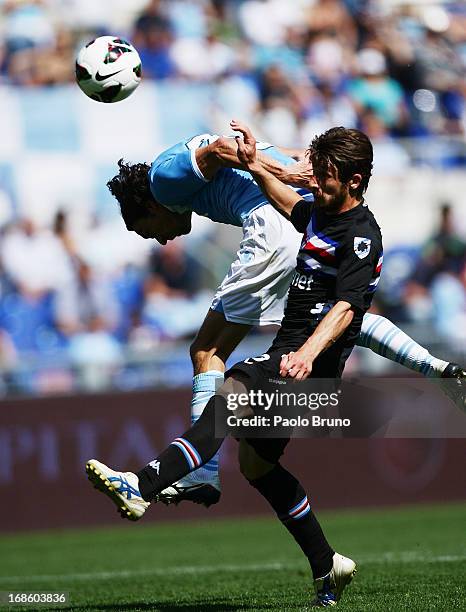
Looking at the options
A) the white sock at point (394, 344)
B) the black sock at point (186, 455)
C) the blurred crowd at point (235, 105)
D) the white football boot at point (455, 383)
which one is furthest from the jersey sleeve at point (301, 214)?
the blurred crowd at point (235, 105)

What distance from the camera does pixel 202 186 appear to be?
6.79m

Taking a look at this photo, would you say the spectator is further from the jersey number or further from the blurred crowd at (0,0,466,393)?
the jersey number

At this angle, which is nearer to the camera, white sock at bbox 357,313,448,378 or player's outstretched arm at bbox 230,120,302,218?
player's outstretched arm at bbox 230,120,302,218

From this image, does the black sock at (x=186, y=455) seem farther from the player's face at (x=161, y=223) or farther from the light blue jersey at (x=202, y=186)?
the player's face at (x=161, y=223)

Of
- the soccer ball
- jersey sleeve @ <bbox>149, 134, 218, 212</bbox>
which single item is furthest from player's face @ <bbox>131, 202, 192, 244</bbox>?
the soccer ball

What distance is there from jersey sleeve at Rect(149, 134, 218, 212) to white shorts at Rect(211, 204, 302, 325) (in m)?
0.42

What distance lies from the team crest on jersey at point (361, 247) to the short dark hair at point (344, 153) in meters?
0.30

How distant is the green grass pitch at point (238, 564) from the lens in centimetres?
646

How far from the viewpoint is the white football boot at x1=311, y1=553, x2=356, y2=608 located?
6164mm

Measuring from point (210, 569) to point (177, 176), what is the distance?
3.40 m

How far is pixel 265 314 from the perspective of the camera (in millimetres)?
6883

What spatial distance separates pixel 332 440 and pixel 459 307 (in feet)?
8.58

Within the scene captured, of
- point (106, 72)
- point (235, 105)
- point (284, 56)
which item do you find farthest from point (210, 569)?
point (284, 56)

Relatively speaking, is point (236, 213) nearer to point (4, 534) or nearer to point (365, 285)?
point (365, 285)
